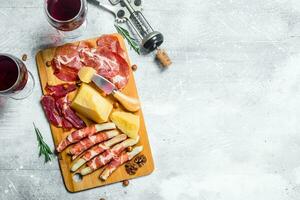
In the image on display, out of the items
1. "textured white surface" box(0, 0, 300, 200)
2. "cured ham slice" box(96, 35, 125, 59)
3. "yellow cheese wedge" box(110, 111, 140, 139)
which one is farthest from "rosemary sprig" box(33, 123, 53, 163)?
"cured ham slice" box(96, 35, 125, 59)

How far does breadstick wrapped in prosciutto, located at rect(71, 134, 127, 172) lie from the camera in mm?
1535

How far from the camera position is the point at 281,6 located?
166 cm

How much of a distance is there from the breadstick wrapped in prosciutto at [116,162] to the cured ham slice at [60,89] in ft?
0.87

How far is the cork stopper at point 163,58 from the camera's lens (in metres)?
1.59

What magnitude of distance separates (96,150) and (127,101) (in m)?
0.19

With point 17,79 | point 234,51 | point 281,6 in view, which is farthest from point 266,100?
point 17,79

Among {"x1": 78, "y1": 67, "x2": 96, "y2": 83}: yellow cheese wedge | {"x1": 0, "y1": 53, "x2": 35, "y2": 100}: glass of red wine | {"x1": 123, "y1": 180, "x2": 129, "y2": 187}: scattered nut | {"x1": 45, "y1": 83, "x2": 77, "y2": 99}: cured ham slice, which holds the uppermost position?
{"x1": 0, "y1": 53, "x2": 35, "y2": 100}: glass of red wine

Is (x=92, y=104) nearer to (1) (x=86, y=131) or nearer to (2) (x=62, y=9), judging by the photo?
(1) (x=86, y=131)

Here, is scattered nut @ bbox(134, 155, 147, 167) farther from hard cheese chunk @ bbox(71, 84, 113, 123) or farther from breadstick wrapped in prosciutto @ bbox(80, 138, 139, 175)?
hard cheese chunk @ bbox(71, 84, 113, 123)

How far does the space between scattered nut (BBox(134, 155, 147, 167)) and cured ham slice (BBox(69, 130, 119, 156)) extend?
4.2 inches

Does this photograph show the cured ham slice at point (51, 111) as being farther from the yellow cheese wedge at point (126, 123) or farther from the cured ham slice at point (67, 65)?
the yellow cheese wedge at point (126, 123)

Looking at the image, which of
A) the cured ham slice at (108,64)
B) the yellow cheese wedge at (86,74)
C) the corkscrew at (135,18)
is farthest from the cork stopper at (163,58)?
the yellow cheese wedge at (86,74)

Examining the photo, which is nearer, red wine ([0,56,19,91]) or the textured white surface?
red wine ([0,56,19,91])

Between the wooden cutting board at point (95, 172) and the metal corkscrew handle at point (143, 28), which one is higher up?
the metal corkscrew handle at point (143, 28)
